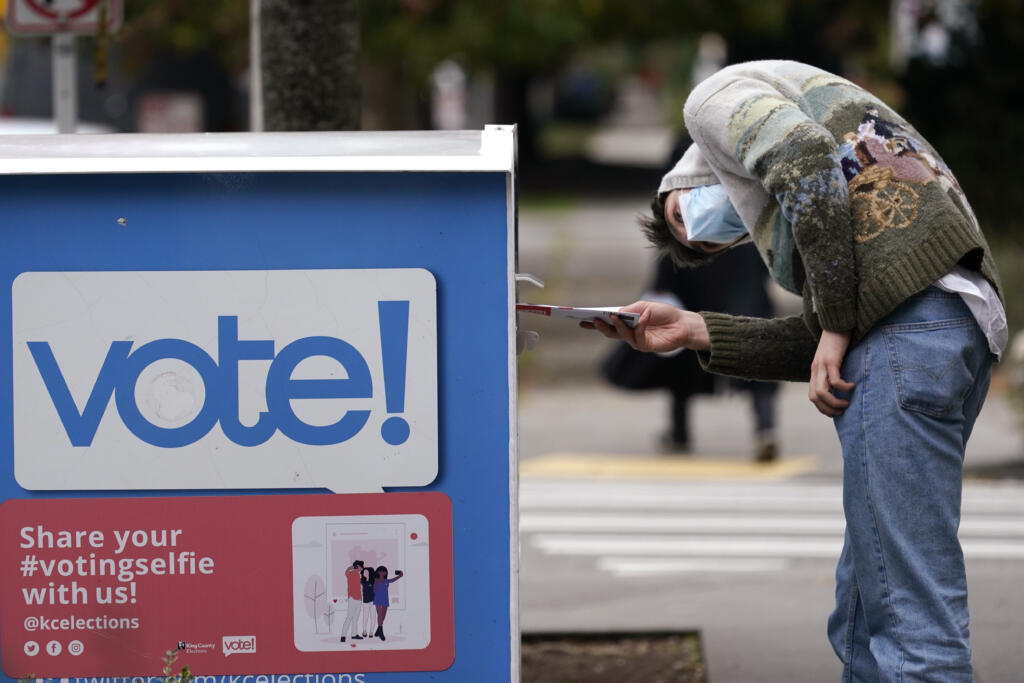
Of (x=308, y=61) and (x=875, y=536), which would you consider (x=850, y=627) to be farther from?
(x=308, y=61)

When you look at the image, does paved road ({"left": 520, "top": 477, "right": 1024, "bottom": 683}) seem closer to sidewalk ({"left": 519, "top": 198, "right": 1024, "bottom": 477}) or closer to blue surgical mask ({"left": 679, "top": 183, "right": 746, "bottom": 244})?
sidewalk ({"left": 519, "top": 198, "right": 1024, "bottom": 477})

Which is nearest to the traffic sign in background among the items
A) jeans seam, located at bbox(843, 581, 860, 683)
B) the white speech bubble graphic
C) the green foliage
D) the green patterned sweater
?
the white speech bubble graphic

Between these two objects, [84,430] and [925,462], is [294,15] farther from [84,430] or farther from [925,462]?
[925,462]

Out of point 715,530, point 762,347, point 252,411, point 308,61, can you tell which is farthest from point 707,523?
point 252,411

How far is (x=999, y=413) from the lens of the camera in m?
11.4

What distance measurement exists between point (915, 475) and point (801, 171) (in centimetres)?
67

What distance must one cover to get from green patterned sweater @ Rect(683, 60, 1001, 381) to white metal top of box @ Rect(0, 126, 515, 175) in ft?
1.57

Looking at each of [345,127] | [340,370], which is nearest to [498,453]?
[340,370]

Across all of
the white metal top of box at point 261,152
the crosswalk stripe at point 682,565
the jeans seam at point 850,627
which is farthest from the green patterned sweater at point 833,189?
the crosswalk stripe at point 682,565

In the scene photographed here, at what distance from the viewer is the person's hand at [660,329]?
11.6 ft

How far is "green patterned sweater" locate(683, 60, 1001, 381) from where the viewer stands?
→ 3053 mm

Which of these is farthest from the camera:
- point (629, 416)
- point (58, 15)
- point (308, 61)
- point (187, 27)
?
point (187, 27)

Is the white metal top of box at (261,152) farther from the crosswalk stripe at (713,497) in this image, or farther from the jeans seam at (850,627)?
the crosswalk stripe at (713,497)

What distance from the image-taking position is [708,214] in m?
3.38
